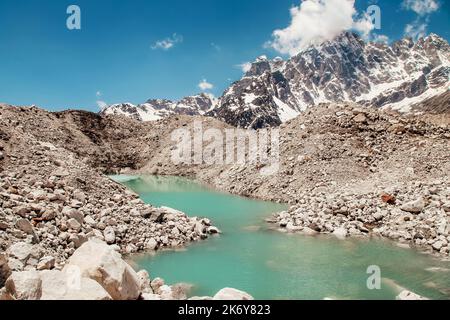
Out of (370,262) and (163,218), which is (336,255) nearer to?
(370,262)

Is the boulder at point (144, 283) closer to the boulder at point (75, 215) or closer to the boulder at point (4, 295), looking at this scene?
the boulder at point (4, 295)

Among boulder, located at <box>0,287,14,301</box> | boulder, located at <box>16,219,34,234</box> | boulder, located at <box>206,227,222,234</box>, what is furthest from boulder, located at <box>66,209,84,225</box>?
boulder, located at <box>0,287,14,301</box>

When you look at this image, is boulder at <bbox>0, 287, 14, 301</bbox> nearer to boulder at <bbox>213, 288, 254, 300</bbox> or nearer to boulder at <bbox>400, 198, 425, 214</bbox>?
boulder at <bbox>213, 288, 254, 300</bbox>

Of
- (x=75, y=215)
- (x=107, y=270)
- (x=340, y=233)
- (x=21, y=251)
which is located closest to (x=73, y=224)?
(x=75, y=215)

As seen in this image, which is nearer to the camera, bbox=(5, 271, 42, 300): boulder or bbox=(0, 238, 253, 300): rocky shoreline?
bbox=(5, 271, 42, 300): boulder
